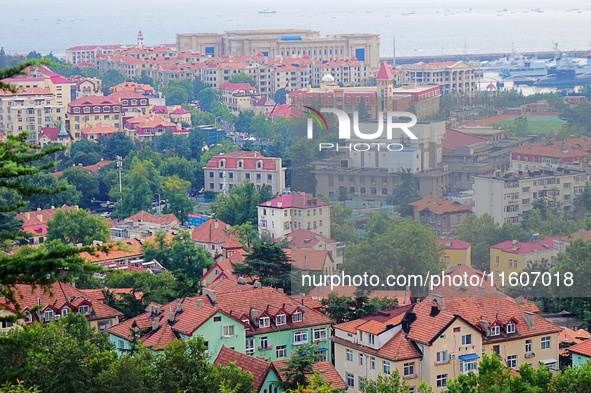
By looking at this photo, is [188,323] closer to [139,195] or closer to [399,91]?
[399,91]

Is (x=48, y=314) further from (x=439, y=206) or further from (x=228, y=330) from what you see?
(x=439, y=206)

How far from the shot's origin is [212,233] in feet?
61.1

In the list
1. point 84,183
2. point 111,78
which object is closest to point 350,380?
point 84,183

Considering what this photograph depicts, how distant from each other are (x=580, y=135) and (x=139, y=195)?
1476 cm

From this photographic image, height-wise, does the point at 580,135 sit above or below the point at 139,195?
above

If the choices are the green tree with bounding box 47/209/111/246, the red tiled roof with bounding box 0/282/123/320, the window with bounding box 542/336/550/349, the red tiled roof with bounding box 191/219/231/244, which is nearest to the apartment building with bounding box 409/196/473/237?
the window with bounding box 542/336/550/349

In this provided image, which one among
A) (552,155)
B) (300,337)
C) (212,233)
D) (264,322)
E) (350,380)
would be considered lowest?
(212,233)

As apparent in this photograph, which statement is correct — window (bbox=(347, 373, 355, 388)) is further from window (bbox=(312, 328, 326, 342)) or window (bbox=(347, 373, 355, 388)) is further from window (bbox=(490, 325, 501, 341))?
window (bbox=(490, 325, 501, 341))

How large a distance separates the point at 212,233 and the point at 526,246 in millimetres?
10018

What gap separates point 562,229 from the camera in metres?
9.02

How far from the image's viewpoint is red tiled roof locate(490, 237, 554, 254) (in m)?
8.47

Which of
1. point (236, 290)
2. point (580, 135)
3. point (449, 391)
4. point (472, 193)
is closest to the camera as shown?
point (449, 391)

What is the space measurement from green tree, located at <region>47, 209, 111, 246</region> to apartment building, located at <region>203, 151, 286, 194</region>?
18.9 ft

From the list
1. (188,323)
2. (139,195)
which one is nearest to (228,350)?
(188,323)
